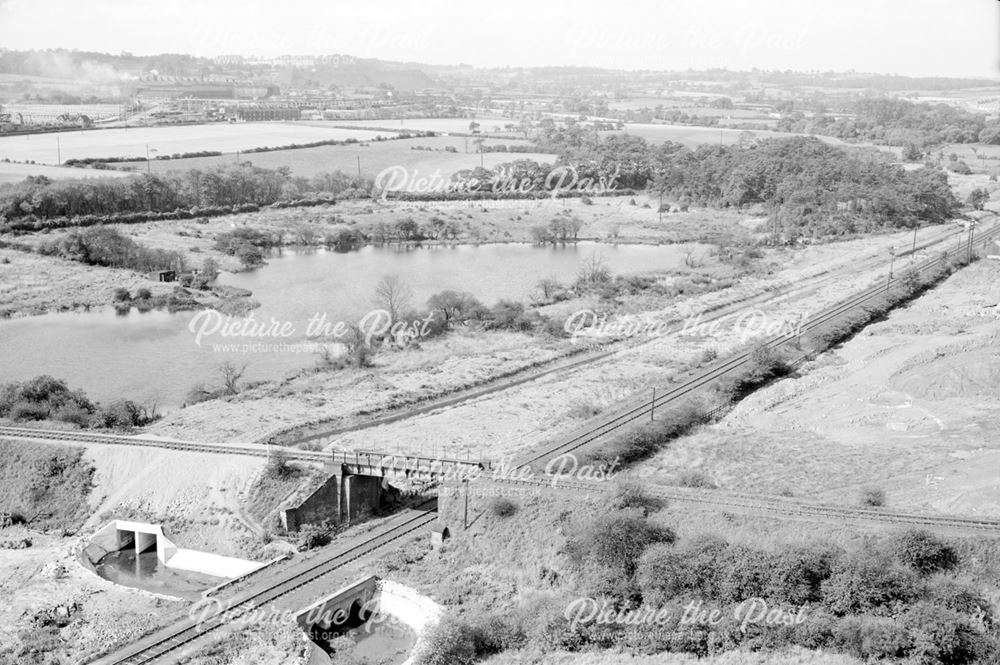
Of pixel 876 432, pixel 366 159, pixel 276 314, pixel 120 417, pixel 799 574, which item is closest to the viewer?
pixel 799 574

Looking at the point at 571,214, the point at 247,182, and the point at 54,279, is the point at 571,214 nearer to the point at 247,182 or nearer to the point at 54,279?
the point at 247,182

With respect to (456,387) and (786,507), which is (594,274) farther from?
(786,507)

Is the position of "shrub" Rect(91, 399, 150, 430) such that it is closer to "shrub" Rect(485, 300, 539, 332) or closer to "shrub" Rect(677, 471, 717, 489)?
"shrub" Rect(485, 300, 539, 332)

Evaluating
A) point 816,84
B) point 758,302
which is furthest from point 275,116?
point 816,84

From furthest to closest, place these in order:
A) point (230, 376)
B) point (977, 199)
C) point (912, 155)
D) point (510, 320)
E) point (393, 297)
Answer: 1. point (912, 155)
2. point (977, 199)
3. point (393, 297)
4. point (510, 320)
5. point (230, 376)

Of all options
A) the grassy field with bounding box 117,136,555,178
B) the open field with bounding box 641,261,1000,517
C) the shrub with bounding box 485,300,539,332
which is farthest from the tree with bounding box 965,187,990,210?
the shrub with bounding box 485,300,539,332

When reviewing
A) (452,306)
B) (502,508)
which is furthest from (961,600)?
(452,306)
